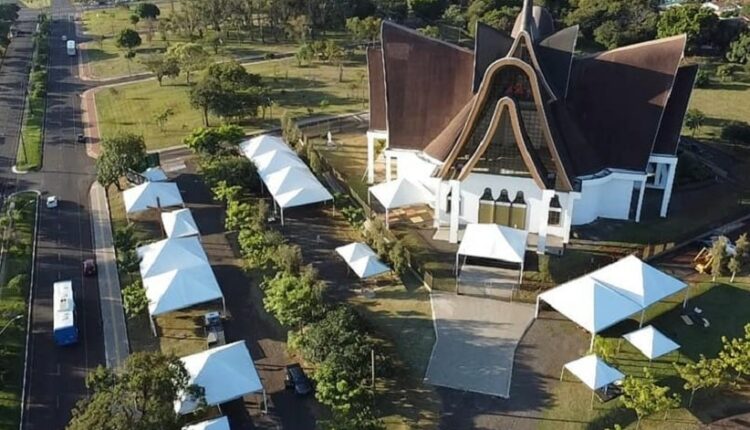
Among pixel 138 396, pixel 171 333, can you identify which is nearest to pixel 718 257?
pixel 171 333

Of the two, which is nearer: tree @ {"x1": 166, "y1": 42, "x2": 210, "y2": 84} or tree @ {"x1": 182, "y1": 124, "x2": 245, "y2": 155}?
tree @ {"x1": 182, "y1": 124, "x2": 245, "y2": 155}

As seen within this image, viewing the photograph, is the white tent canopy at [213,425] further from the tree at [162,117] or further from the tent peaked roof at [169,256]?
the tree at [162,117]

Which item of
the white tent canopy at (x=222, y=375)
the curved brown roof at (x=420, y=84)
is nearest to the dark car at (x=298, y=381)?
the white tent canopy at (x=222, y=375)

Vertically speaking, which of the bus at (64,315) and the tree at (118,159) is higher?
the tree at (118,159)

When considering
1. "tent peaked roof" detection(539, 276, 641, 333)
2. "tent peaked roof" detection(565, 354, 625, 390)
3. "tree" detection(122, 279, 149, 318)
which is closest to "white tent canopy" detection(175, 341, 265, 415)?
"tree" detection(122, 279, 149, 318)

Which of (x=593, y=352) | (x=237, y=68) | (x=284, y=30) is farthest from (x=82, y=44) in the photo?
(x=593, y=352)

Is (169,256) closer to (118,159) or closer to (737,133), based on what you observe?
(118,159)

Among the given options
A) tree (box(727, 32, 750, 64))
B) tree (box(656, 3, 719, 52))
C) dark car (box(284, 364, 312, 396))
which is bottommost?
dark car (box(284, 364, 312, 396))

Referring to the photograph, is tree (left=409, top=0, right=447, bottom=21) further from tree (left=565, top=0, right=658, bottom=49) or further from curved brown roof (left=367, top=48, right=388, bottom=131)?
curved brown roof (left=367, top=48, right=388, bottom=131)
